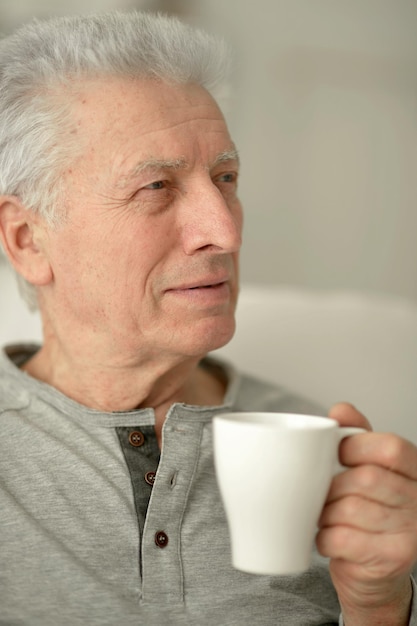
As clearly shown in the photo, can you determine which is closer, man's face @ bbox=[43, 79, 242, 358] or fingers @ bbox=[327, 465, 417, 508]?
fingers @ bbox=[327, 465, 417, 508]

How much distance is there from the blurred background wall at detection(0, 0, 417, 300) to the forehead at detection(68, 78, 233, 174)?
2.05 meters

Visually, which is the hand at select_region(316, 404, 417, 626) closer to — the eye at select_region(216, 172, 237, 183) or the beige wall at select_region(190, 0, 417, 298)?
the eye at select_region(216, 172, 237, 183)

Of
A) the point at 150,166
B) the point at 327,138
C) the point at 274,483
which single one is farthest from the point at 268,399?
the point at 327,138

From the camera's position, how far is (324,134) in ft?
12.0

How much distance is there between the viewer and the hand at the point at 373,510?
106 centimetres

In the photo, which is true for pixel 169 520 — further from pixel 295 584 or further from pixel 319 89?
pixel 319 89

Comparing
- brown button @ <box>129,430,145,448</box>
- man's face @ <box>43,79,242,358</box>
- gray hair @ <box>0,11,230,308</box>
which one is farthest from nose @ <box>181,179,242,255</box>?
brown button @ <box>129,430,145,448</box>

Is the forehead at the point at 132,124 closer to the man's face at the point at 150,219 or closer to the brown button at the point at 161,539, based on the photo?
the man's face at the point at 150,219

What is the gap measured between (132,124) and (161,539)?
0.71 meters

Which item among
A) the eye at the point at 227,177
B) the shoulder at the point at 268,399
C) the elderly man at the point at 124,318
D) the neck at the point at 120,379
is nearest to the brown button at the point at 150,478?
the elderly man at the point at 124,318

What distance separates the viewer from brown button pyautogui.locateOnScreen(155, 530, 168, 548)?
142 centimetres

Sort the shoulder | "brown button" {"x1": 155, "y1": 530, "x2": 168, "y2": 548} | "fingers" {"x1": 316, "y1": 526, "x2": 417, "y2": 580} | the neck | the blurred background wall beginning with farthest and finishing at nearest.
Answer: the blurred background wall → the shoulder → the neck → "brown button" {"x1": 155, "y1": 530, "x2": 168, "y2": 548} → "fingers" {"x1": 316, "y1": 526, "x2": 417, "y2": 580}

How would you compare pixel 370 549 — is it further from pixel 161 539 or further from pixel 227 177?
pixel 227 177

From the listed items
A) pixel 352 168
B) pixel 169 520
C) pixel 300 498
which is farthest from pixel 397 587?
pixel 352 168
